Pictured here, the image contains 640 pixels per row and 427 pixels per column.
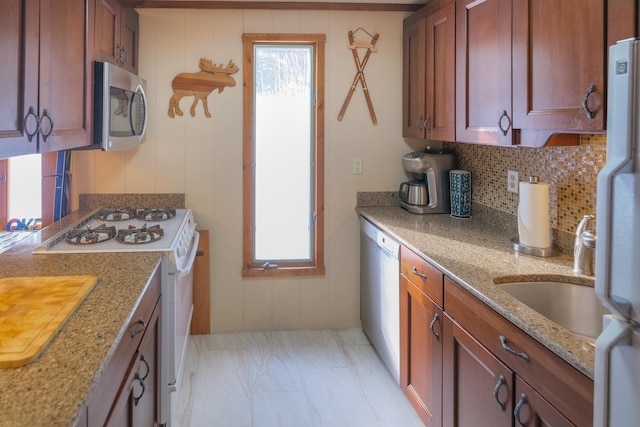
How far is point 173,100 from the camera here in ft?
10.6

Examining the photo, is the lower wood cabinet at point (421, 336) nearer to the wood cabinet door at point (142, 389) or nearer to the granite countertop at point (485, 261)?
the granite countertop at point (485, 261)

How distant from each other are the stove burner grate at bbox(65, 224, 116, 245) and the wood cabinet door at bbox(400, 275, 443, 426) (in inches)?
54.2

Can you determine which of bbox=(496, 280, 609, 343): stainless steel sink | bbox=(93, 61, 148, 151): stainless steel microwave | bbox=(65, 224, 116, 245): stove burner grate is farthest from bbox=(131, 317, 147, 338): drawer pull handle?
bbox=(496, 280, 609, 343): stainless steel sink

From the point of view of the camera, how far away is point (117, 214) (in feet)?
9.47

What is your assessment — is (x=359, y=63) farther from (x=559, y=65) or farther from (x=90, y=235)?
(x=90, y=235)

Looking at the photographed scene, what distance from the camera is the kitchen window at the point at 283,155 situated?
3307 millimetres

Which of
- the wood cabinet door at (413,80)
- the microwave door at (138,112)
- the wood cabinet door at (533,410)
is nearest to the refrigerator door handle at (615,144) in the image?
the wood cabinet door at (533,410)

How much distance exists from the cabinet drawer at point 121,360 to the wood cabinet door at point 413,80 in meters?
1.82

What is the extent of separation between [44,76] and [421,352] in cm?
178

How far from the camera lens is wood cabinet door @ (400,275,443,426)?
2.09 metres

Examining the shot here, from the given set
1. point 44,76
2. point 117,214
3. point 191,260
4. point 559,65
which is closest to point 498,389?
point 559,65

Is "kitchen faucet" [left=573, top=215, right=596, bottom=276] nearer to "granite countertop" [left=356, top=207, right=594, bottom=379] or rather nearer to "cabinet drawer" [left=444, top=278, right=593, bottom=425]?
"granite countertop" [left=356, top=207, right=594, bottom=379]

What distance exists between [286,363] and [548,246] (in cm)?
161

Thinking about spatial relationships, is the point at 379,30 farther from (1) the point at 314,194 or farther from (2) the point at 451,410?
(2) the point at 451,410
